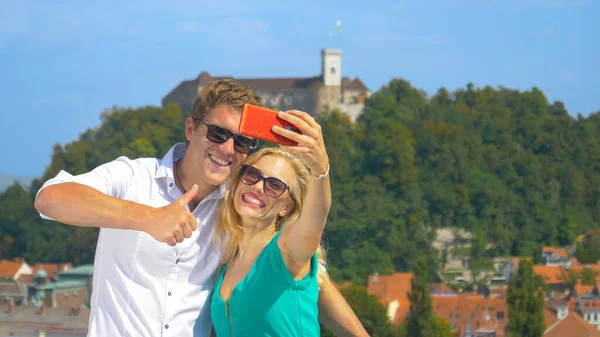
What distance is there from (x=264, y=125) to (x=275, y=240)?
0.36 m

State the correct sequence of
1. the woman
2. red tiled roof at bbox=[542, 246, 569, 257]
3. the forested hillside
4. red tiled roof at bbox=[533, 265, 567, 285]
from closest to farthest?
1. the woman
2. red tiled roof at bbox=[533, 265, 567, 285]
3. the forested hillside
4. red tiled roof at bbox=[542, 246, 569, 257]

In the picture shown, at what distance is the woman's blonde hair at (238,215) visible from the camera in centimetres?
220

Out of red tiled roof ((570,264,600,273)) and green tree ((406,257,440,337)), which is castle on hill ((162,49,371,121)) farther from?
green tree ((406,257,440,337))

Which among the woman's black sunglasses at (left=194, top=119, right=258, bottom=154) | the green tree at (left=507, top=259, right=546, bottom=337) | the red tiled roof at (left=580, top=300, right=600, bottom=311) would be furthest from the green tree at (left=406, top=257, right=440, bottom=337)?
the woman's black sunglasses at (left=194, top=119, right=258, bottom=154)

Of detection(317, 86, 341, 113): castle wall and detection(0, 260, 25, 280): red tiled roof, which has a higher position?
detection(317, 86, 341, 113): castle wall

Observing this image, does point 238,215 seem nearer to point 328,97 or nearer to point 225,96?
point 225,96

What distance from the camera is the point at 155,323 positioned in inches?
85.6

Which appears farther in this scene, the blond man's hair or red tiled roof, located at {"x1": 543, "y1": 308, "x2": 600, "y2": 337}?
red tiled roof, located at {"x1": 543, "y1": 308, "x2": 600, "y2": 337}

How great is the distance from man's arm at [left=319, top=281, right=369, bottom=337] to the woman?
0.24 feet

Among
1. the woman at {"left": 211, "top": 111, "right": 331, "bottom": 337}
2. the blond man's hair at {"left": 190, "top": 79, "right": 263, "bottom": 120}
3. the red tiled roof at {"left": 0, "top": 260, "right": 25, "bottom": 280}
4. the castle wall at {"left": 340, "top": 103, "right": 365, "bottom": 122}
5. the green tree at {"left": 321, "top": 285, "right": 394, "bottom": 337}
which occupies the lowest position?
the red tiled roof at {"left": 0, "top": 260, "right": 25, "bottom": 280}

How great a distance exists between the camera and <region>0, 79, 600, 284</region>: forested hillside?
4550 cm

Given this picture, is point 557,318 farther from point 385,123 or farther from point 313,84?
point 313,84

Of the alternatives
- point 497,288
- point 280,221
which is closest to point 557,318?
point 497,288

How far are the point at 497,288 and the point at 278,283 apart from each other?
135ft
